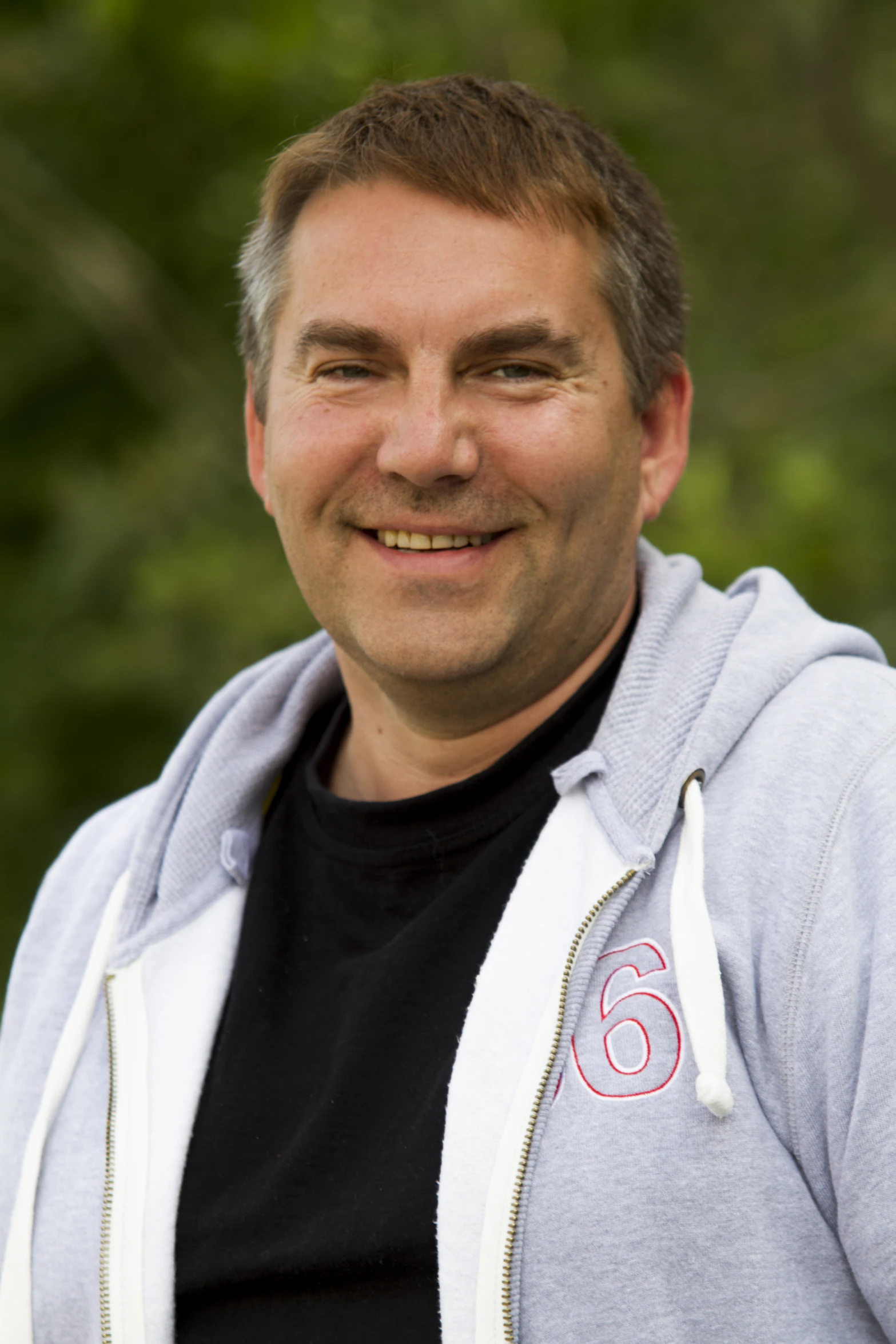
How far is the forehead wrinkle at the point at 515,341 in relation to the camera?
185 centimetres

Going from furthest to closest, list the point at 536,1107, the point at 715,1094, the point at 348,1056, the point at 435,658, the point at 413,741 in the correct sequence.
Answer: the point at 413,741 → the point at 435,658 → the point at 348,1056 → the point at 536,1107 → the point at 715,1094

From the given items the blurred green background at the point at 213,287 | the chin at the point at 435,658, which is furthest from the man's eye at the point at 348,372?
the blurred green background at the point at 213,287

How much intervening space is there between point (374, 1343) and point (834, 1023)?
0.69 meters

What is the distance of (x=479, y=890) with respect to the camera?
A: 1.86 meters

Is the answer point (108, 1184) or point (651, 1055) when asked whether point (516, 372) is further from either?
point (108, 1184)

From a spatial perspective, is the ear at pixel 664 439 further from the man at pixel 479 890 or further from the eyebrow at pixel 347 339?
the eyebrow at pixel 347 339

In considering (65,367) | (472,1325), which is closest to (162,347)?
(65,367)

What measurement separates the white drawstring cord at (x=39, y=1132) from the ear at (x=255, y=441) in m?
0.70

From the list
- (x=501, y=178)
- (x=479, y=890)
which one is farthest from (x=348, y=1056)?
(x=501, y=178)

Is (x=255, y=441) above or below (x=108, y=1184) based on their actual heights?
above

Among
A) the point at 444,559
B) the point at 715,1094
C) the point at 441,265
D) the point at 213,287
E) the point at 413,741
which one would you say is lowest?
the point at 715,1094

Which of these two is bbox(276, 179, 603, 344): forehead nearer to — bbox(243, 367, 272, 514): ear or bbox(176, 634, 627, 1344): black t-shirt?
bbox(243, 367, 272, 514): ear

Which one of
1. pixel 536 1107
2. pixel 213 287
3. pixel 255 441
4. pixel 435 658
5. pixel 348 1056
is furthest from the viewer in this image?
pixel 213 287

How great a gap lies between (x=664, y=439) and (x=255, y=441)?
69 centimetres
